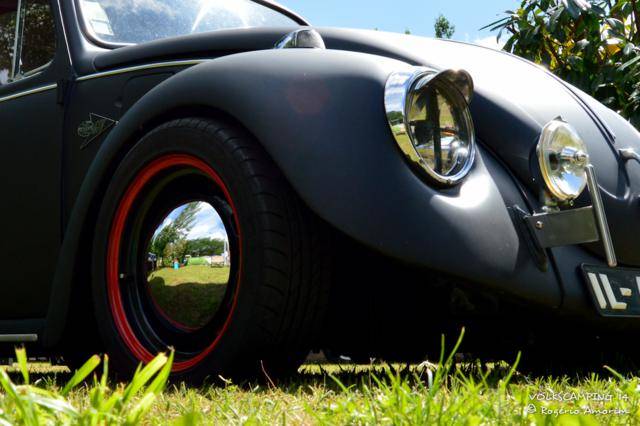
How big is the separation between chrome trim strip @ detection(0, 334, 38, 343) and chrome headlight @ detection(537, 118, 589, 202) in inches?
74.0

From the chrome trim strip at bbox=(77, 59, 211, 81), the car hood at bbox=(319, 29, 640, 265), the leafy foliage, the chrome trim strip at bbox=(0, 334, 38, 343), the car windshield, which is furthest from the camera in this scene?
the car windshield

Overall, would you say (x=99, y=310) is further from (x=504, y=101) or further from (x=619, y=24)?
(x=619, y=24)

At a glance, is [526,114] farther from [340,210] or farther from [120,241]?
[120,241]

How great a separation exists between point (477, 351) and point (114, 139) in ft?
4.45

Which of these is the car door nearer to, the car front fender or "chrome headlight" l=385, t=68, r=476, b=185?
the car front fender

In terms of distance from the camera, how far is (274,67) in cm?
236

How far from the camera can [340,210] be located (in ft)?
6.85

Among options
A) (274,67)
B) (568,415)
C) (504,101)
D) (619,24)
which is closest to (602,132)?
(504,101)

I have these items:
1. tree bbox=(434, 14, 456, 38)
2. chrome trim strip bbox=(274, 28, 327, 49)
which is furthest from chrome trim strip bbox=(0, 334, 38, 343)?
tree bbox=(434, 14, 456, 38)

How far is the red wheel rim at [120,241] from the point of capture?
2299mm

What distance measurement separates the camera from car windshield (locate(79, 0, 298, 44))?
3584 millimetres

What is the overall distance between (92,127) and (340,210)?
1455 mm

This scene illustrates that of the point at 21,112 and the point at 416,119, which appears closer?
the point at 416,119

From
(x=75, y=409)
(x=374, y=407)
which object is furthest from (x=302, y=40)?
(x=75, y=409)
